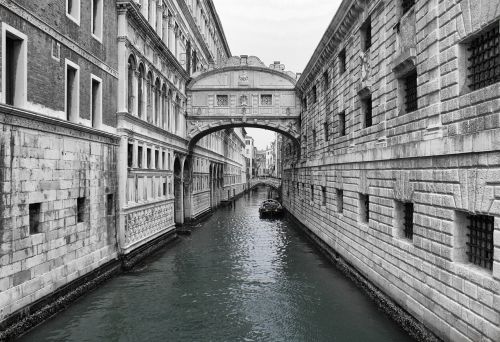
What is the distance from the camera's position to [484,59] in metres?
6.86

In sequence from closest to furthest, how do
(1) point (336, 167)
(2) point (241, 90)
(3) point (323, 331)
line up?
1. (3) point (323, 331)
2. (1) point (336, 167)
3. (2) point (241, 90)

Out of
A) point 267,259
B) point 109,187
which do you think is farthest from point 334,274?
point 109,187

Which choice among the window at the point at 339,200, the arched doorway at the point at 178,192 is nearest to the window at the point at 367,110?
the window at the point at 339,200

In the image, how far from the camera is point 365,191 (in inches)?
497

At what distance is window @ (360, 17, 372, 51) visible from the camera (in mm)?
12973

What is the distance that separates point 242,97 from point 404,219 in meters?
17.6

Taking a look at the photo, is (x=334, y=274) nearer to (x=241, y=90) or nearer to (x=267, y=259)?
(x=267, y=259)

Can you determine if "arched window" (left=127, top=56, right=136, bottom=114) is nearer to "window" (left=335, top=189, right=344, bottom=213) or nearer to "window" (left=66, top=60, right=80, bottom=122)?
"window" (left=66, top=60, right=80, bottom=122)

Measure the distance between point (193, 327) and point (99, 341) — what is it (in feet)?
6.86

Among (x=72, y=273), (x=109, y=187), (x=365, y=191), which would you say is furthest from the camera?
(x=109, y=187)

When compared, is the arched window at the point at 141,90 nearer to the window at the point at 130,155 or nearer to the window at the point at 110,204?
the window at the point at 130,155

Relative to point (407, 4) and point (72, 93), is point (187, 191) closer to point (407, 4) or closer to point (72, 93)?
point (72, 93)

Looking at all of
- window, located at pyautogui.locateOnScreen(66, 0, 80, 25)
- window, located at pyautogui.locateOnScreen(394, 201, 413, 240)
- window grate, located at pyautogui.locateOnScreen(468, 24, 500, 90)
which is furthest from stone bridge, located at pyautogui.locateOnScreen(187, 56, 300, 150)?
window grate, located at pyautogui.locateOnScreen(468, 24, 500, 90)

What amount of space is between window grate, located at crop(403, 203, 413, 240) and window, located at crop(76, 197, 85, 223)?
878 centimetres
